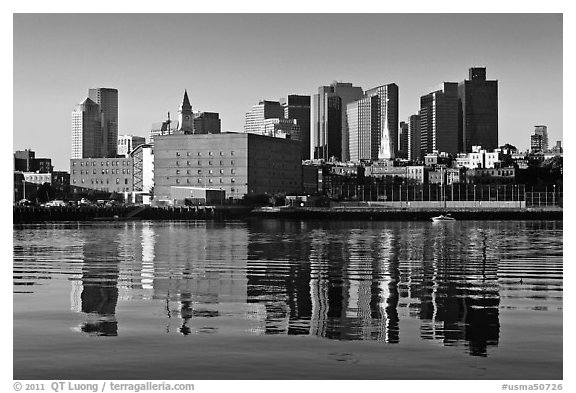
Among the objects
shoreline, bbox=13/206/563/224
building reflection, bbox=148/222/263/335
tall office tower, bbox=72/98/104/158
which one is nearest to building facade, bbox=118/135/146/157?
tall office tower, bbox=72/98/104/158

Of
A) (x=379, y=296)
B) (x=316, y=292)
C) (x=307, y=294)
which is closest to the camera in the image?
(x=379, y=296)

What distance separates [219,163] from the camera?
124m

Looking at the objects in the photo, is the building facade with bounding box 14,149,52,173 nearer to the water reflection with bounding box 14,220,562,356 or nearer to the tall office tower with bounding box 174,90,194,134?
the tall office tower with bounding box 174,90,194,134

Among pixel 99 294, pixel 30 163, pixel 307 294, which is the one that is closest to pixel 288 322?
pixel 307 294

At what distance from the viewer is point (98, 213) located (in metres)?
100

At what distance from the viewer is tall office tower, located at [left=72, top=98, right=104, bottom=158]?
125887mm

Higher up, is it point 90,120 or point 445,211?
point 90,120

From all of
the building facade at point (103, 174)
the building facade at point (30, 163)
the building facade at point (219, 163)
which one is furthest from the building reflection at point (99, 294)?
the building facade at point (103, 174)

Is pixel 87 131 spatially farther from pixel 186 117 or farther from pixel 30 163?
pixel 30 163

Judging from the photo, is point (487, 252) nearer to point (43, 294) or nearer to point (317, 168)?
point (43, 294)

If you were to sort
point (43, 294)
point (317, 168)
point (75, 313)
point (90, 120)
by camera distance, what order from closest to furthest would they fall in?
point (75, 313) < point (43, 294) < point (90, 120) < point (317, 168)

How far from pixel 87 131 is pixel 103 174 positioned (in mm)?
16330

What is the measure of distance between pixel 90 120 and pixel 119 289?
134m
